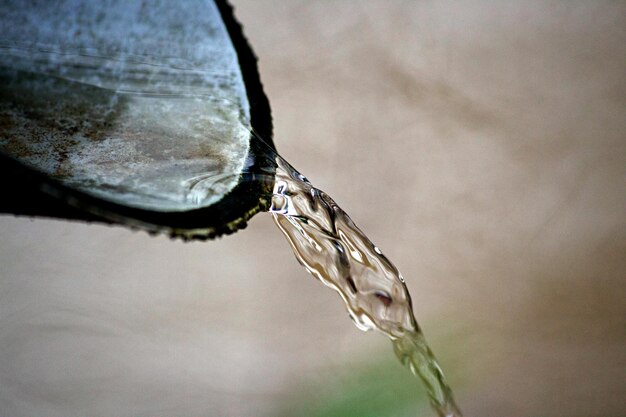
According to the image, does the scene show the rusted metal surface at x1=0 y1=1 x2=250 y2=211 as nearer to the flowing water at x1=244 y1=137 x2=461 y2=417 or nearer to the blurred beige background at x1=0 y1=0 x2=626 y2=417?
the flowing water at x1=244 y1=137 x2=461 y2=417

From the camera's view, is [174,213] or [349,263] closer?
[174,213]

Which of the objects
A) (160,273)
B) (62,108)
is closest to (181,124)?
(62,108)

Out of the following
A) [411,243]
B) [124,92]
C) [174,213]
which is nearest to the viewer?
[174,213]

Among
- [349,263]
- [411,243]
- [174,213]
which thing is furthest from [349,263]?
[411,243]

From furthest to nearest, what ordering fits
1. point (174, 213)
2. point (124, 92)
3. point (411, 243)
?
1. point (411, 243)
2. point (124, 92)
3. point (174, 213)

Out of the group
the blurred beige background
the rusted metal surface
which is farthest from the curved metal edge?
the blurred beige background

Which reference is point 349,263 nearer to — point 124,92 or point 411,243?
point 124,92

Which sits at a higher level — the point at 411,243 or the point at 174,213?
the point at 411,243
